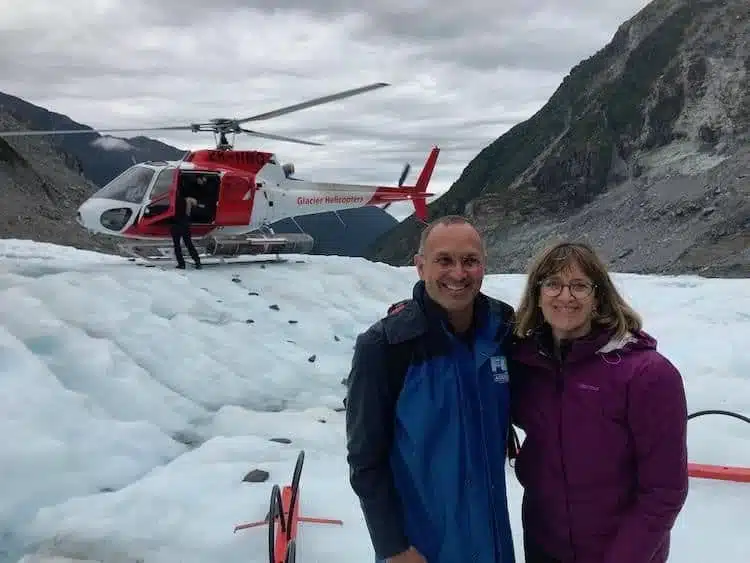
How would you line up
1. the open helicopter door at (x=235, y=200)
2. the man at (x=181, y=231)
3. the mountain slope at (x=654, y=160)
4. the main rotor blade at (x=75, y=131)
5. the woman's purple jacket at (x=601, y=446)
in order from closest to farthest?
the woman's purple jacket at (x=601, y=446), the main rotor blade at (x=75, y=131), the man at (x=181, y=231), the open helicopter door at (x=235, y=200), the mountain slope at (x=654, y=160)

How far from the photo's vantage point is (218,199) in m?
11.8

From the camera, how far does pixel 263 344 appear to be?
786cm

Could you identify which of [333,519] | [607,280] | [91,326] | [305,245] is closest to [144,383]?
[91,326]

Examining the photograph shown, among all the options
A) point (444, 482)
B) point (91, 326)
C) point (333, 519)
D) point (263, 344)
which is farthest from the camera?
point (263, 344)

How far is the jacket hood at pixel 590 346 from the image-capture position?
6.88ft

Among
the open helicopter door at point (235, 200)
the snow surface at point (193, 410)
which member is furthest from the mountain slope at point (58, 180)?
the snow surface at point (193, 410)

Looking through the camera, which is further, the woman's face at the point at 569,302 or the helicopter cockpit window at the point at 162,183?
the helicopter cockpit window at the point at 162,183

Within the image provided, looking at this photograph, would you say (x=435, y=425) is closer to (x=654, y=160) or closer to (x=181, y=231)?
(x=181, y=231)

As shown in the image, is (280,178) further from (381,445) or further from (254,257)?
(381,445)

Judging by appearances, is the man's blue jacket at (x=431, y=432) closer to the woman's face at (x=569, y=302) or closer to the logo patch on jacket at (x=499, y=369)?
the logo patch on jacket at (x=499, y=369)

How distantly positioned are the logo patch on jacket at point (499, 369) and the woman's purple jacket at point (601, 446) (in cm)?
8

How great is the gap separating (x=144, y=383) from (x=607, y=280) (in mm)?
4775

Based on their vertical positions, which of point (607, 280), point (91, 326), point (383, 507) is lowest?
point (91, 326)

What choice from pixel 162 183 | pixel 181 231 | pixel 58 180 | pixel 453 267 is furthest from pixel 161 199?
pixel 58 180
